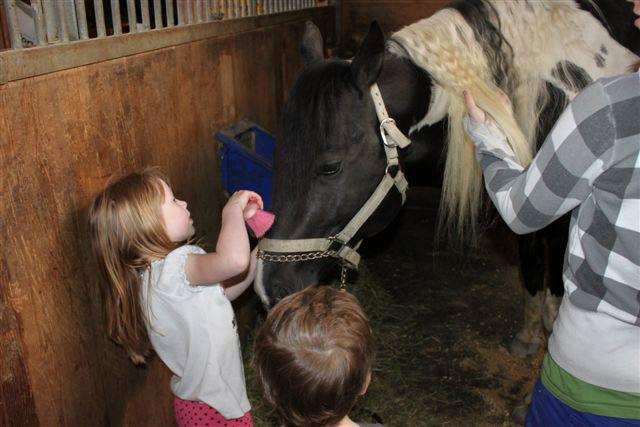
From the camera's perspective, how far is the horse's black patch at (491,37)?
6.19 ft

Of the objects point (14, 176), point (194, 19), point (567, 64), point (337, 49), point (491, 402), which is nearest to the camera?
point (14, 176)

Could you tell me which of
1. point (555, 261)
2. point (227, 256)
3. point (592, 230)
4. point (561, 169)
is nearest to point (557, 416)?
point (592, 230)

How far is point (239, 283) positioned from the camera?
1.76 m

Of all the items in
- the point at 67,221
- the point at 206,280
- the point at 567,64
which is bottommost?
the point at 206,280

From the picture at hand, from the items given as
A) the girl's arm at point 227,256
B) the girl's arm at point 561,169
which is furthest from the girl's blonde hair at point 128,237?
the girl's arm at point 561,169

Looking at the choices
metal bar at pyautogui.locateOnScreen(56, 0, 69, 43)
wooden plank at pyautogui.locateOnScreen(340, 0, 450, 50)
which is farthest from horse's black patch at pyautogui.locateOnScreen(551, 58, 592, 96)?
wooden plank at pyautogui.locateOnScreen(340, 0, 450, 50)

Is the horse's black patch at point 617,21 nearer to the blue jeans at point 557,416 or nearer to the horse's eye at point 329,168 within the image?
the horse's eye at point 329,168

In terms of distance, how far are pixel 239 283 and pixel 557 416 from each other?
3.29ft

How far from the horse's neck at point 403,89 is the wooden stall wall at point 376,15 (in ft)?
8.06

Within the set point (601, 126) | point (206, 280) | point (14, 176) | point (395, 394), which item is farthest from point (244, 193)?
point (395, 394)

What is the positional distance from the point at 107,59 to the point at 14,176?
500 mm

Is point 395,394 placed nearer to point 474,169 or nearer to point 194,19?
point 474,169

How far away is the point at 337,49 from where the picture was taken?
14.9 feet

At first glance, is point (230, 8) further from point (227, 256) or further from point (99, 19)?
point (227, 256)
